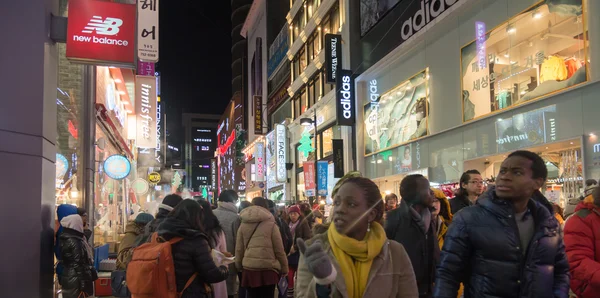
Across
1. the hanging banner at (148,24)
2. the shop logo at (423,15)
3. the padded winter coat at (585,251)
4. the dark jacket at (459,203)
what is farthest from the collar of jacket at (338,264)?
the hanging banner at (148,24)

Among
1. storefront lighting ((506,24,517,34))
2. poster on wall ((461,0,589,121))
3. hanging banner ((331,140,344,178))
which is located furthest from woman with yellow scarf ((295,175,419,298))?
hanging banner ((331,140,344,178))

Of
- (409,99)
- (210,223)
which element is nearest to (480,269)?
(210,223)

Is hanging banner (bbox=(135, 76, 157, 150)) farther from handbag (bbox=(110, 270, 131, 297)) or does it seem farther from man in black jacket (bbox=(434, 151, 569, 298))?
man in black jacket (bbox=(434, 151, 569, 298))

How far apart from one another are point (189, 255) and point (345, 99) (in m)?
20.7

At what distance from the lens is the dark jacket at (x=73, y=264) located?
21.6ft

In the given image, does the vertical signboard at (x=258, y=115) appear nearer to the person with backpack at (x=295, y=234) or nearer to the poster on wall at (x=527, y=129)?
the poster on wall at (x=527, y=129)

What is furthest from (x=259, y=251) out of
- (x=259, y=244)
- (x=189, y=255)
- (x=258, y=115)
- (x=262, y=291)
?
(x=258, y=115)

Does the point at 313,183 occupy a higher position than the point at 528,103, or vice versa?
the point at 528,103

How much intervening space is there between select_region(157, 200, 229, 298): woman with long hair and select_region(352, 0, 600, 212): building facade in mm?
8652

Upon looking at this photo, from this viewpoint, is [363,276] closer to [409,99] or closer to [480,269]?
[480,269]

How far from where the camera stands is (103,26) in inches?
294

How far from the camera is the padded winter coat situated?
3771mm

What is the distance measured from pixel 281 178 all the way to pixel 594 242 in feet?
112

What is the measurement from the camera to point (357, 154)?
24.1 m
